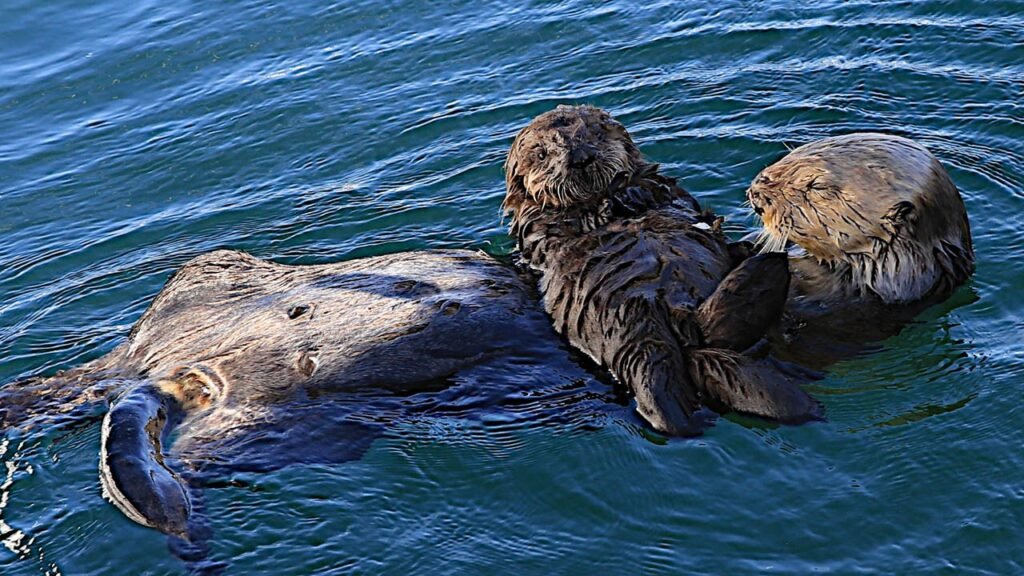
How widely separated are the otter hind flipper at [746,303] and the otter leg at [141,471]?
2.04 meters

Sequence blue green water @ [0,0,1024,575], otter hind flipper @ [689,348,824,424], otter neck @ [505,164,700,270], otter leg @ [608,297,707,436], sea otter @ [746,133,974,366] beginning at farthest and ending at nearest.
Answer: otter neck @ [505,164,700,270], sea otter @ [746,133,974,366], otter leg @ [608,297,707,436], otter hind flipper @ [689,348,824,424], blue green water @ [0,0,1024,575]

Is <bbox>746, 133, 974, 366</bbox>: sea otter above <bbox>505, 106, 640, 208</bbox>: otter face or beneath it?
beneath

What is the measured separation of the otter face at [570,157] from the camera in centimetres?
547

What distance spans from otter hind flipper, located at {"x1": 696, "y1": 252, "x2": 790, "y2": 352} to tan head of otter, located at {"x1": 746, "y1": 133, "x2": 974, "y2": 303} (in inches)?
32.1

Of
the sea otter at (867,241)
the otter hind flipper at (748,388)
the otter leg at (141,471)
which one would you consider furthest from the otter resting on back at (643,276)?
the otter leg at (141,471)

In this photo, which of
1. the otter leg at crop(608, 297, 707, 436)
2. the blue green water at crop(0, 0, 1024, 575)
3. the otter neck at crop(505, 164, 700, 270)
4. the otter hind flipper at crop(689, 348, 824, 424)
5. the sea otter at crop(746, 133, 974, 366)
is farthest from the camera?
the otter neck at crop(505, 164, 700, 270)

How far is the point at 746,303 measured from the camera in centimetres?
434

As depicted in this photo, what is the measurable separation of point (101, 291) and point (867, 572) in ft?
14.9

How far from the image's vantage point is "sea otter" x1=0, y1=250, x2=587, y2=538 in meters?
4.43

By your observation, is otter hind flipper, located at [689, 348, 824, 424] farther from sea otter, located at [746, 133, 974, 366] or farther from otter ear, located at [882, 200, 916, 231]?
otter ear, located at [882, 200, 916, 231]

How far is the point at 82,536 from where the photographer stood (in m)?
4.30

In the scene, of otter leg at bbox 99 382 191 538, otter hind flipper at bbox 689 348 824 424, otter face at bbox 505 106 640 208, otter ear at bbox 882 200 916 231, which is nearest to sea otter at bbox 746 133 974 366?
otter ear at bbox 882 200 916 231

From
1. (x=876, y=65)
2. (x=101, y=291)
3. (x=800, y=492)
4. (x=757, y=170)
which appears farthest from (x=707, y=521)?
(x=876, y=65)

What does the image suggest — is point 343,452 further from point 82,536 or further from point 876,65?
point 876,65
